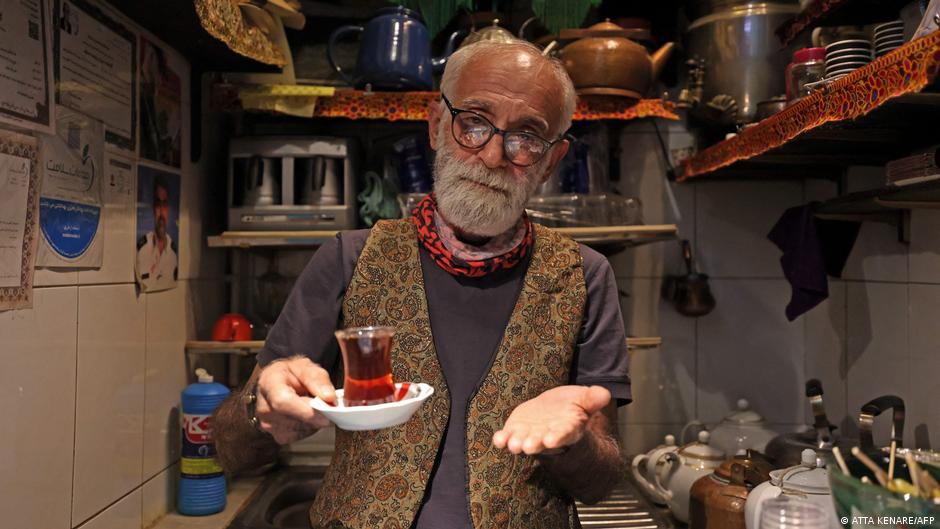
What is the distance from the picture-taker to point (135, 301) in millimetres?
1628

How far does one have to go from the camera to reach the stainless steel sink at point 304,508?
1735 millimetres

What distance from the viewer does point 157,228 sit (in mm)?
1735

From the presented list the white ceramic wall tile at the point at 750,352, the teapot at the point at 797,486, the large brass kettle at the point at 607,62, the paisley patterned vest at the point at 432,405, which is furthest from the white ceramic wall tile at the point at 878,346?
the paisley patterned vest at the point at 432,405

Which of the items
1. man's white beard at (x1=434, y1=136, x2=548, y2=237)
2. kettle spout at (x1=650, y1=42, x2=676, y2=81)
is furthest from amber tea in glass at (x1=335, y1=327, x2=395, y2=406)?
kettle spout at (x1=650, y1=42, x2=676, y2=81)

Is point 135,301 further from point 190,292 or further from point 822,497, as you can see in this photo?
point 822,497

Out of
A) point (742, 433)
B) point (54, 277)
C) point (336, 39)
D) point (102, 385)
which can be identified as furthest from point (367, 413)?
point (336, 39)

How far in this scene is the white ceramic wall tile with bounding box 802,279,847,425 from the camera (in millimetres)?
1985

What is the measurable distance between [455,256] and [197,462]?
102 cm

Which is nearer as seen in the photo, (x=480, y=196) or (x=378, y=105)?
(x=480, y=196)

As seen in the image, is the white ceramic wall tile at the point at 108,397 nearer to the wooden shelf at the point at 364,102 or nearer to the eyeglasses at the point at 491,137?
the wooden shelf at the point at 364,102

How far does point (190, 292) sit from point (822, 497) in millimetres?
1551

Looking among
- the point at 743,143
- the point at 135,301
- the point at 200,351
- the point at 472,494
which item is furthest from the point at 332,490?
the point at 743,143

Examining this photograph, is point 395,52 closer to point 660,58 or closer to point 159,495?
point 660,58

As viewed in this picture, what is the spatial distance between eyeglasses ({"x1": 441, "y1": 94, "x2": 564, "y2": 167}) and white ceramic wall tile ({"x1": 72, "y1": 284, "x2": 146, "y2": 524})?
774 mm
